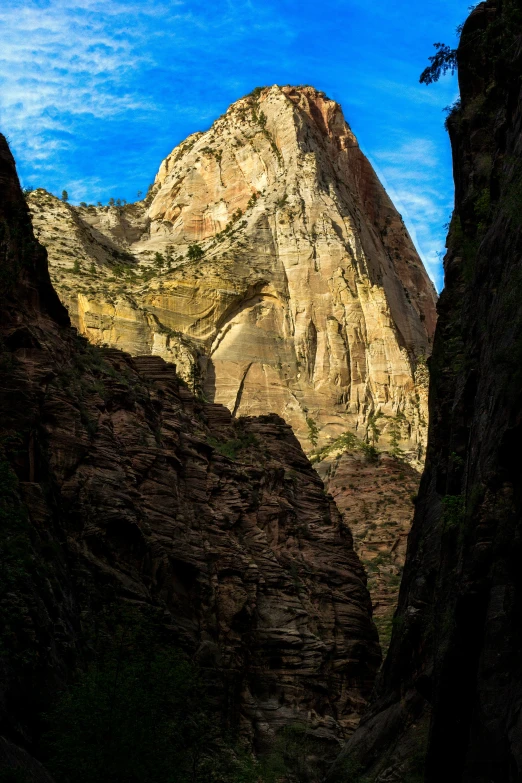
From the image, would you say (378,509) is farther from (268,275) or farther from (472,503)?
(472,503)

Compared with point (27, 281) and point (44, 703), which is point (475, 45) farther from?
point (44, 703)

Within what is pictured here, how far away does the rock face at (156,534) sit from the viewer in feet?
114

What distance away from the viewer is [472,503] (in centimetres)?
2394

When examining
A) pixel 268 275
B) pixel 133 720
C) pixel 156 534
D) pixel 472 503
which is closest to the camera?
pixel 472 503

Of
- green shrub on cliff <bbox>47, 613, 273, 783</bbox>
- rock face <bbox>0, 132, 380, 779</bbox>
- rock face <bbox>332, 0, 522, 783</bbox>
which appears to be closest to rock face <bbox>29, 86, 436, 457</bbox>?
rock face <bbox>0, 132, 380, 779</bbox>

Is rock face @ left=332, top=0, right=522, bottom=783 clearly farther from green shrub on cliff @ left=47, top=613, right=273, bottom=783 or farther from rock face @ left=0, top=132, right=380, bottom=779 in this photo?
rock face @ left=0, top=132, right=380, bottom=779

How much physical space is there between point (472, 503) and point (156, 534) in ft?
81.5

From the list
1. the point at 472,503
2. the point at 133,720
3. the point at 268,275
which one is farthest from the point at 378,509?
the point at 472,503

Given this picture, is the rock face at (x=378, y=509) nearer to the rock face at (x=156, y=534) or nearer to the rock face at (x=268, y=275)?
the rock face at (x=268, y=275)

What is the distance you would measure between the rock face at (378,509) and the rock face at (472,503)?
31.4m

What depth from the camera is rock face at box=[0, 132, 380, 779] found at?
34.7m

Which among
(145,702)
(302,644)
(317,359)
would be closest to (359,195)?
(317,359)

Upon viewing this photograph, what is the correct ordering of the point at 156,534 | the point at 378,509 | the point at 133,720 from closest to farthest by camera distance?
the point at 133,720, the point at 156,534, the point at 378,509

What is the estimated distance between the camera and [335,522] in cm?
6091
